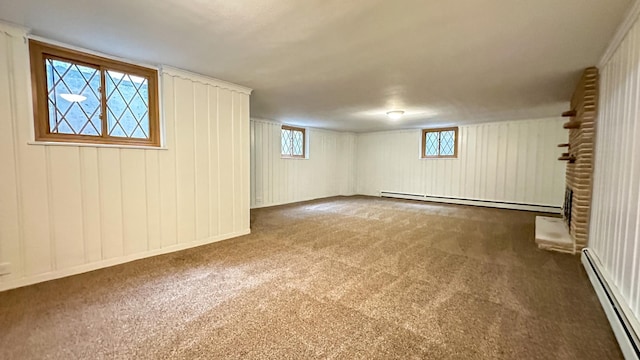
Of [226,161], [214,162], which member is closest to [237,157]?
[226,161]

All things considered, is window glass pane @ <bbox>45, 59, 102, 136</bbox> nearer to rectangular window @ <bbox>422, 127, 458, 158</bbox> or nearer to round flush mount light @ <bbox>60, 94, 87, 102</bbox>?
round flush mount light @ <bbox>60, 94, 87, 102</bbox>

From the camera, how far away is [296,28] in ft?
7.30

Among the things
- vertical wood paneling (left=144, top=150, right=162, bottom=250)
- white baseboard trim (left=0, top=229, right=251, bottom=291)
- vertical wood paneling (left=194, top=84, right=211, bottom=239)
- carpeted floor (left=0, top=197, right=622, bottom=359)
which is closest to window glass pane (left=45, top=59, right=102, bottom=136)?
vertical wood paneling (left=144, top=150, right=162, bottom=250)

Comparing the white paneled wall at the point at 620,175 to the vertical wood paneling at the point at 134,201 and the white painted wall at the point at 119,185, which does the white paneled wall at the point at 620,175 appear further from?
the vertical wood paneling at the point at 134,201

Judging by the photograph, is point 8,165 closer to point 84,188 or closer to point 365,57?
point 84,188

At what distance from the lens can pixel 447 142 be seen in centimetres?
762

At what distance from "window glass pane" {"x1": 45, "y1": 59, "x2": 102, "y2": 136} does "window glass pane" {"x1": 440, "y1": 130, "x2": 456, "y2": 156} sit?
7.60 meters

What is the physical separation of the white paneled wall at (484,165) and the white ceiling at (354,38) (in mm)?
2526

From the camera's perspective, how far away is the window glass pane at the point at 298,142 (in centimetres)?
783

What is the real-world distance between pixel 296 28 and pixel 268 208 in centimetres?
493

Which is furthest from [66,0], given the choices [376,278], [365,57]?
[376,278]

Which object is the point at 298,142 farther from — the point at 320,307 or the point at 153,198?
the point at 320,307

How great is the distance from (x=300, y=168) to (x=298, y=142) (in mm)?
778

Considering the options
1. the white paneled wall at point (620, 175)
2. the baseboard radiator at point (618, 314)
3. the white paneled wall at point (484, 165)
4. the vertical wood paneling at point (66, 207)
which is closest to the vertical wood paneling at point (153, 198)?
the vertical wood paneling at point (66, 207)
